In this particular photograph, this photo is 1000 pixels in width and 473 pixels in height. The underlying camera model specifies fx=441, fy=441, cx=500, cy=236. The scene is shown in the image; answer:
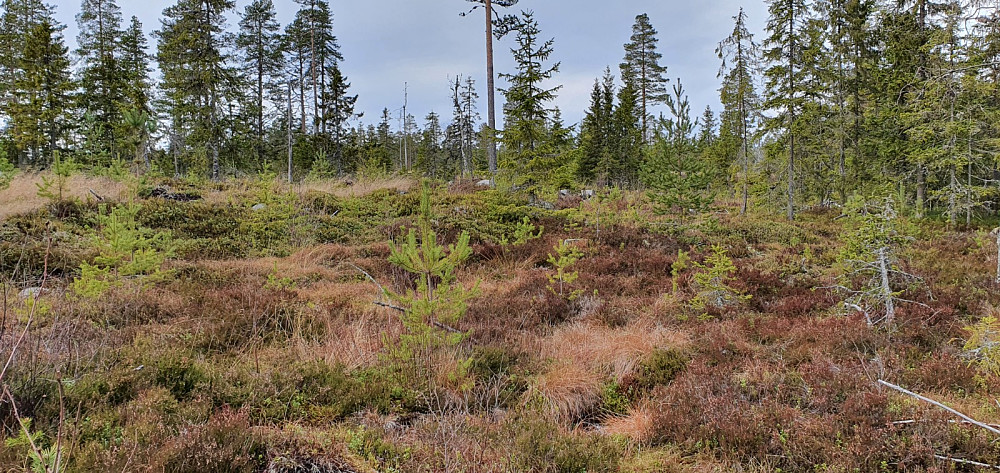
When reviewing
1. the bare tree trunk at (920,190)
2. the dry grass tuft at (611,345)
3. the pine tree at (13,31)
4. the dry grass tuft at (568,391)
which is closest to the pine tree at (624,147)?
the bare tree trunk at (920,190)

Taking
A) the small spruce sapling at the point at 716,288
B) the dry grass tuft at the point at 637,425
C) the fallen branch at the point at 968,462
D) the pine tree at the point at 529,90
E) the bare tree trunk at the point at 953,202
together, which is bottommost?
the dry grass tuft at the point at 637,425

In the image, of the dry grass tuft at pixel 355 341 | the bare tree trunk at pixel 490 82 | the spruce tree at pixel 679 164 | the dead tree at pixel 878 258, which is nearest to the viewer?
the dry grass tuft at pixel 355 341

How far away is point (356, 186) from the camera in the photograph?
1733cm

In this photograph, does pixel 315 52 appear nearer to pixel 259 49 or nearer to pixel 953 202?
pixel 259 49

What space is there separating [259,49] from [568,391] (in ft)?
108

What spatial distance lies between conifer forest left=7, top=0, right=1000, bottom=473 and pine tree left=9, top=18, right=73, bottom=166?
7.79 m

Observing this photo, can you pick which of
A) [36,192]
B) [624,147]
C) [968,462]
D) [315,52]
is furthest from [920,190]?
[315,52]

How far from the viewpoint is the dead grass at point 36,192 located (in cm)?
981

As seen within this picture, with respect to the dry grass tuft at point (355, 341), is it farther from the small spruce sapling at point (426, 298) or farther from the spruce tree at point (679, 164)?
the spruce tree at point (679, 164)

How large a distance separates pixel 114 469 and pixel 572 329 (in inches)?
193

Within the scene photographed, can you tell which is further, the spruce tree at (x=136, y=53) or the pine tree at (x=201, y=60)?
the spruce tree at (x=136, y=53)

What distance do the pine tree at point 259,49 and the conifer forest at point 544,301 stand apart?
9053 millimetres

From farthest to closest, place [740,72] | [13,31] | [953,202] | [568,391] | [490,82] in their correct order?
[13,31]
[740,72]
[490,82]
[953,202]
[568,391]

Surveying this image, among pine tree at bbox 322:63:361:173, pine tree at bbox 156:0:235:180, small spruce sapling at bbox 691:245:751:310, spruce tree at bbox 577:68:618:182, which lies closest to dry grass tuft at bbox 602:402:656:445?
small spruce sapling at bbox 691:245:751:310
